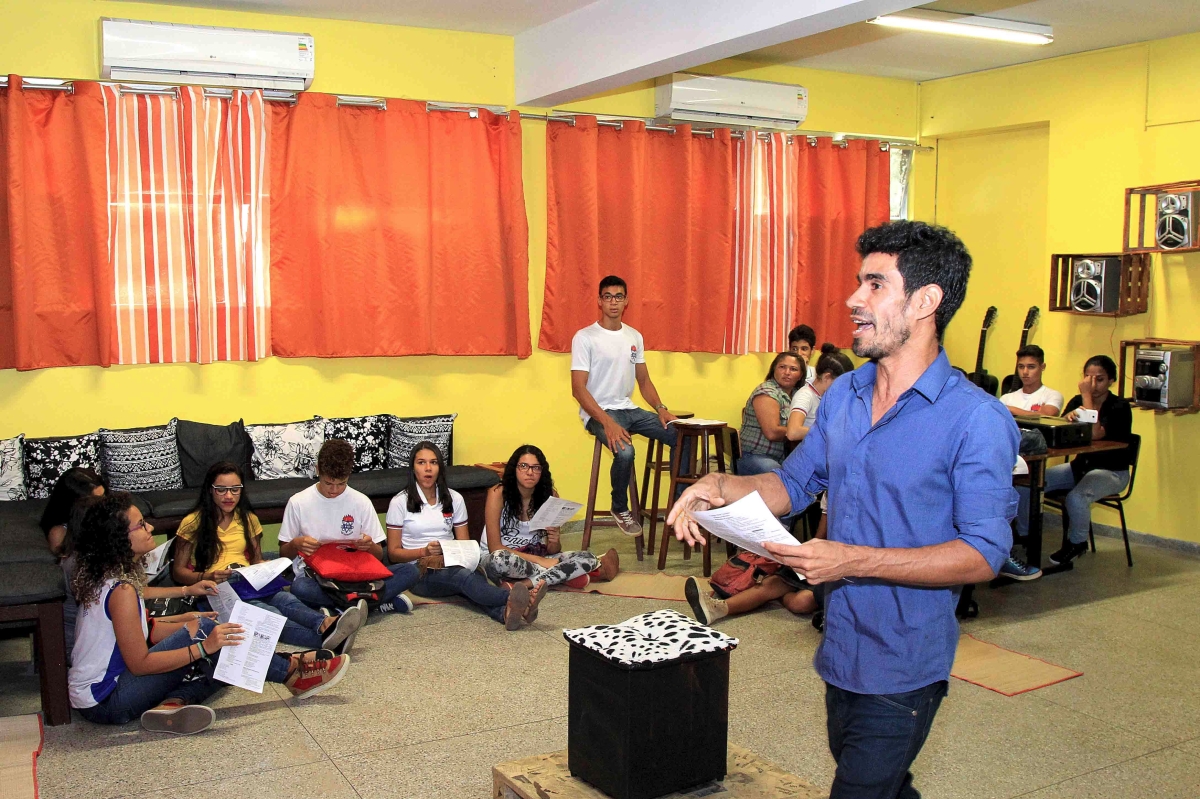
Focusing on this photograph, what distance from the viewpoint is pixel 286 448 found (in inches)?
249

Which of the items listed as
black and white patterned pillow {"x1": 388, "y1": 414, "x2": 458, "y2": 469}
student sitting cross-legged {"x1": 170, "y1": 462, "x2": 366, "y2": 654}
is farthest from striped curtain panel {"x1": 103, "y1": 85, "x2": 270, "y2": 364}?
student sitting cross-legged {"x1": 170, "y1": 462, "x2": 366, "y2": 654}

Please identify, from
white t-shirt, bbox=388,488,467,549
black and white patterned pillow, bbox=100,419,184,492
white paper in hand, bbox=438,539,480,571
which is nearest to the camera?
white paper in hand, bbox=438,539,480,571

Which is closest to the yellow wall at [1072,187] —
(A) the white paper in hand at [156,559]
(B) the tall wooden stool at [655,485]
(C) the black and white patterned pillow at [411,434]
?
(B) the tall wooden stool at [655,485]

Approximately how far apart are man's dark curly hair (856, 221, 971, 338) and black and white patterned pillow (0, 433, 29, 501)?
506cm

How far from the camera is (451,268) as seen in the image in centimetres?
682

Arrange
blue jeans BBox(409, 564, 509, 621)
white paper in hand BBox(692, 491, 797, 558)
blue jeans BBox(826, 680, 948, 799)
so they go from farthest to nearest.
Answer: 1. blue jeans BBox(409, 564, 509, 621)
2. blue jeans BBox(826, 680, 948, 799)
3. white paper in hand BBox(692, 491, 797, 558)

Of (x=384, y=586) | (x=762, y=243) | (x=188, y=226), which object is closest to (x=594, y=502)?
(x=384, y=586)

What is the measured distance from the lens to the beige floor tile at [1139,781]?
353cm

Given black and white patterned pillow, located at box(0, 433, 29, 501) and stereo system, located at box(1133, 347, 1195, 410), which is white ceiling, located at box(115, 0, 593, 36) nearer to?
black and white patterned pillow, located at box(0, 433, 29, 501)

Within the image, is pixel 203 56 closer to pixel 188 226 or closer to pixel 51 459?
pixel 188 226

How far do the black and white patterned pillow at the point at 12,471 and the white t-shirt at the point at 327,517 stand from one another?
1505 mm

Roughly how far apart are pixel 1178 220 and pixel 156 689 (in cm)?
598

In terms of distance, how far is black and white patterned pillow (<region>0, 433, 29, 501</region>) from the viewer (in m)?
5.64

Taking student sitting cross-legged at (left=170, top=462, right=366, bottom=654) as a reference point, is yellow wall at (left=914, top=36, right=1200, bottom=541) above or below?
above
